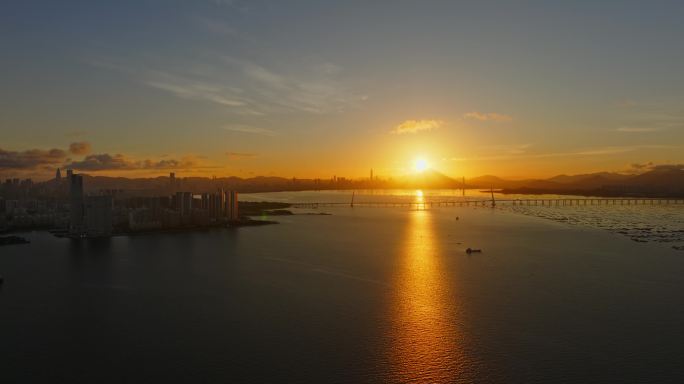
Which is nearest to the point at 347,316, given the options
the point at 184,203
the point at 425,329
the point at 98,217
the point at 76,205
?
the point at 425,329

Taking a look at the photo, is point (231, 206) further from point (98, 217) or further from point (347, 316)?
point (347, 316)

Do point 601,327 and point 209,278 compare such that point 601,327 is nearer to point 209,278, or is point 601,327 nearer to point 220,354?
point 220,354

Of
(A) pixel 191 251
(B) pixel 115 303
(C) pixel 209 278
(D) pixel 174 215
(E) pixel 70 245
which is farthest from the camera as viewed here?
(D) pixel 174 215

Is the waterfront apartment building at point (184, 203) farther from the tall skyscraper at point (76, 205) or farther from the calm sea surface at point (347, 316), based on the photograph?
the calm sea surface at point (347, 316)

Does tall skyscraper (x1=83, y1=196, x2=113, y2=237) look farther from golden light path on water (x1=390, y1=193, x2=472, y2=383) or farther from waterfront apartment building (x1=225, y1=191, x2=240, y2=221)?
golden light path on water (x1=390, y1=193, x2=472, y2=383)

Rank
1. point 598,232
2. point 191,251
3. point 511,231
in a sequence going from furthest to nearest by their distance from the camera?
point 511,231
point 598,232
point 191,251

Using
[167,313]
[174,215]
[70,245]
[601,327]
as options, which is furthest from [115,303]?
[174,215]

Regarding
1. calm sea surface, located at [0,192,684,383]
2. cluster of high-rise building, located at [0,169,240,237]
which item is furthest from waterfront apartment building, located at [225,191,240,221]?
calm sea surface, located at [0,192,684,383]
